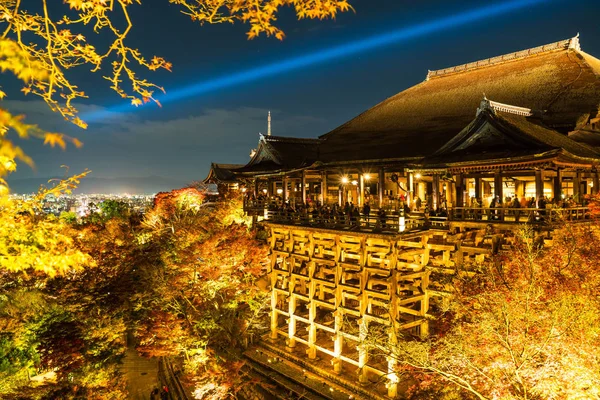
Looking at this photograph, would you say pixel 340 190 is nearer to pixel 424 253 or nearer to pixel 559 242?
pixel 424 253

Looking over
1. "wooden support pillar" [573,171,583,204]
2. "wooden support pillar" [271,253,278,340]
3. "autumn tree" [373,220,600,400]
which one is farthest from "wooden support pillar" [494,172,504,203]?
"wooden support pillar" [271,253,278,340]

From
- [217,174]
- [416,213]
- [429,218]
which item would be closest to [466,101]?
[416,213]

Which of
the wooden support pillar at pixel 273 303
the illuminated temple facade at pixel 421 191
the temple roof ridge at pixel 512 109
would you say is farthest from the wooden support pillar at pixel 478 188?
the wooden support pillar at pixel 273 303

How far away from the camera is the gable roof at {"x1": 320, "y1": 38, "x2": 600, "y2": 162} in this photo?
19.3 meters

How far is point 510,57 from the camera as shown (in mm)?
25984

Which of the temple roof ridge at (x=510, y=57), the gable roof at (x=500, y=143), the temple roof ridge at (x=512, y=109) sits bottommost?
the gable roof at (x=500, y=143)

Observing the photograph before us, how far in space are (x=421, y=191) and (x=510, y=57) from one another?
11.6 meters

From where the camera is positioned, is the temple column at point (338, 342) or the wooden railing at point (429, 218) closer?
the wooden railing at point (429, 218)

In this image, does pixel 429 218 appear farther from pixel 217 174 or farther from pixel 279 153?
pixel 217 174

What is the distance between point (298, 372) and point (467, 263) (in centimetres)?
885

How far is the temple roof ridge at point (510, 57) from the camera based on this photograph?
23.2 meters

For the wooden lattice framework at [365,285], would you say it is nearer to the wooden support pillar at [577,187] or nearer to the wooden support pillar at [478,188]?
the wooden support pillar at [478,188]

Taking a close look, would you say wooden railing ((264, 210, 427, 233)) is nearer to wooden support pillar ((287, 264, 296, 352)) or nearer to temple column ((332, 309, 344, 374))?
wooden support pillar ((287, 264, 296, 352))

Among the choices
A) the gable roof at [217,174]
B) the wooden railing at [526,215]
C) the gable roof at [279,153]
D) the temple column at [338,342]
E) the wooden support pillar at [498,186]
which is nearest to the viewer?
the wooden railing at [526,215]
